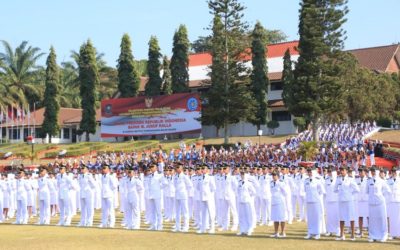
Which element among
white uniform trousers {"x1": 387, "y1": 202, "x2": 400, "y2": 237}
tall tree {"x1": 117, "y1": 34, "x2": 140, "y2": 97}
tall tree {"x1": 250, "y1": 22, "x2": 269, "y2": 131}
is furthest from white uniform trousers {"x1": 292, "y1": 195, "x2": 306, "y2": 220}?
tall tree {"x1": 117, "y1": 34, "x2": 140, "y2": 97}

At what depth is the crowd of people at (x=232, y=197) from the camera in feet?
46.8

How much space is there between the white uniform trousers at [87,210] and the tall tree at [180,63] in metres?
35.3

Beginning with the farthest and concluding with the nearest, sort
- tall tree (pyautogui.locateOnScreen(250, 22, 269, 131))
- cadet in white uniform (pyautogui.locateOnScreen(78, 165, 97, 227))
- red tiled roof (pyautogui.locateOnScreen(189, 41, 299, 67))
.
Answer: red tiled roof (pyautogui.locateOnScreen(189, 41, 299, 67)) → tall tree (pyautogui.locateOnScreen(250, 22, 269, 131)) → cadet in white uniform (pyautogui.locateOnScreen(78, 165, 97, 227))

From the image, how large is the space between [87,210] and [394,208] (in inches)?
358

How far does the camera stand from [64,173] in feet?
62.9

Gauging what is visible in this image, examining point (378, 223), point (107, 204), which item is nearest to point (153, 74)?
point (107, 204)

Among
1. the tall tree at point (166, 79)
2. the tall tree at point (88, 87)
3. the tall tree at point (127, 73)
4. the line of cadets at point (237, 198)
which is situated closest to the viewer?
the line of cadets at point (237, 198)

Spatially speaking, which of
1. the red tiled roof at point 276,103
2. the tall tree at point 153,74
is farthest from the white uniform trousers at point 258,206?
the tall tree at point 153,74

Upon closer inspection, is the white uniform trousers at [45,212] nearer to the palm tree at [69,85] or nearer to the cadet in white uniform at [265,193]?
the cadet in white uniform at [265,193]

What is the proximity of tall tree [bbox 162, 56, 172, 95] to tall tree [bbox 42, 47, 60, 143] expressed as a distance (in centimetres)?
990

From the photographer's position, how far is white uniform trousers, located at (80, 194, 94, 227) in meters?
18.3

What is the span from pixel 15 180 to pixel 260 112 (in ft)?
101

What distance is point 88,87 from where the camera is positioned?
55.1m

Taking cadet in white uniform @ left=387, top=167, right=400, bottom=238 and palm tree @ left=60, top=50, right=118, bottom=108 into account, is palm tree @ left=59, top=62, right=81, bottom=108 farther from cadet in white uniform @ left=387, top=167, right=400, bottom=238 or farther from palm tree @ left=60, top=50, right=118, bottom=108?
cadet in white uniform @ left=387, top=167, right=400, bottom=238
